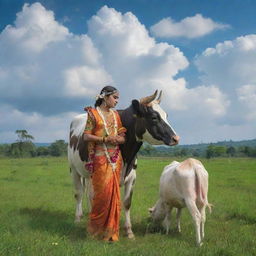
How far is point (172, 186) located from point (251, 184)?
1111 cm

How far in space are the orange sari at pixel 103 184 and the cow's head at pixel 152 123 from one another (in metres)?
0.42

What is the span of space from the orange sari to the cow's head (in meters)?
0.42

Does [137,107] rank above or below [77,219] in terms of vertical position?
above

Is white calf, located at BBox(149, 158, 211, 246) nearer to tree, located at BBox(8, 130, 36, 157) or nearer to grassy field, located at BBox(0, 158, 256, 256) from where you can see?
grassy field, located at BBox(0, 158, 256, 256)

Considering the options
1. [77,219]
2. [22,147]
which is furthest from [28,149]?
[77,219]

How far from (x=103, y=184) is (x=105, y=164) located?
314 mm

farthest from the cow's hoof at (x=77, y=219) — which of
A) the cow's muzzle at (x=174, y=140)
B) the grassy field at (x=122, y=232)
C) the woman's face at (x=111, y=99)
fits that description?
the cow's muzzle at (x=174, y=140)

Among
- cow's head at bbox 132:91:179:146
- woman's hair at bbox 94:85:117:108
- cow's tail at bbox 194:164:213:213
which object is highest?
woman's hair at bbox 94:85:117:108

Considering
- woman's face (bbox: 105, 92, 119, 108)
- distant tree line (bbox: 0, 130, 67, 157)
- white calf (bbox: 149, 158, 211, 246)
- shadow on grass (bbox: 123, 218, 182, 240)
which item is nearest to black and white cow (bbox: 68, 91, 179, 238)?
woman's face (bbox: 105, 92, 119, 108)

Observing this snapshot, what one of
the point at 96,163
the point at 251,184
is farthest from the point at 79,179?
the point at 251,184

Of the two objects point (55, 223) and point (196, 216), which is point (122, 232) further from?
point (196, 216)

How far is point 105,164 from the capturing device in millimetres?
5891

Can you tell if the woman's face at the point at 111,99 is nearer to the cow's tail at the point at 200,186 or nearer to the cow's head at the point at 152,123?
the cow's head at the point at 152,123

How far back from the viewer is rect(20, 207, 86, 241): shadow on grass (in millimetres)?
6508
